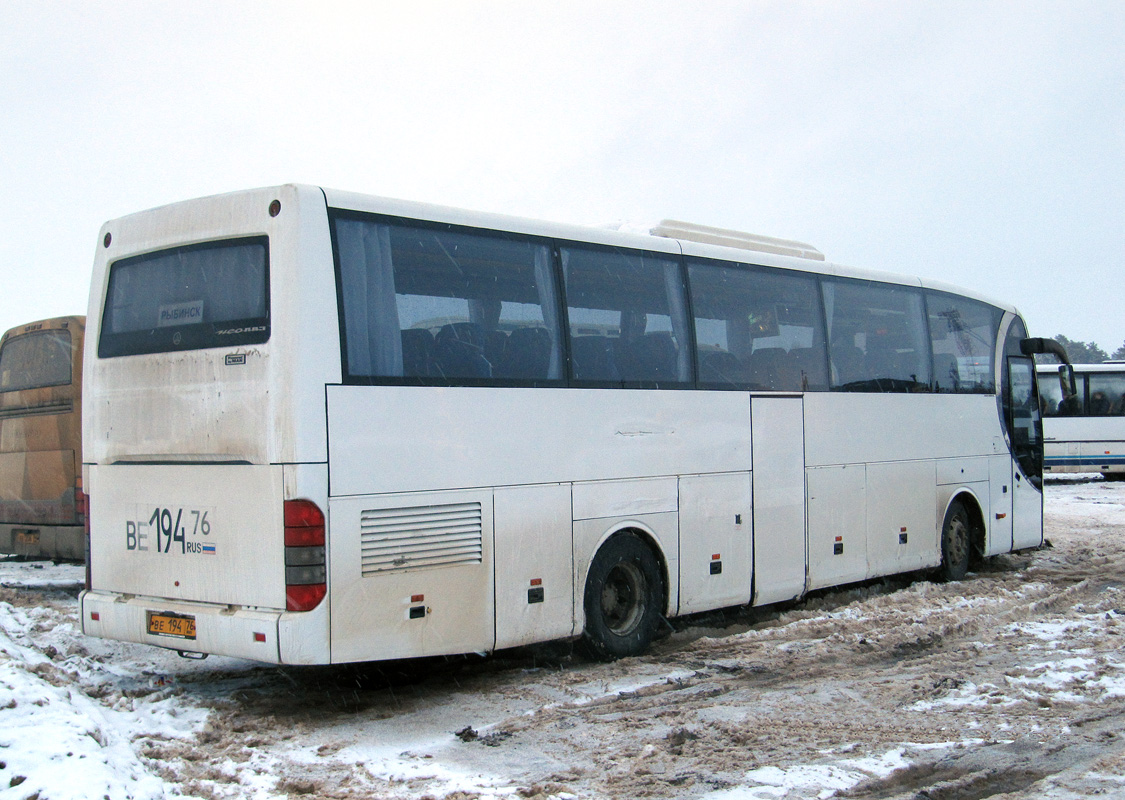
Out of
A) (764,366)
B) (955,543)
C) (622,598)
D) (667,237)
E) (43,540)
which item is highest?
(667,237)

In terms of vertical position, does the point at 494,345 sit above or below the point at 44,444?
above

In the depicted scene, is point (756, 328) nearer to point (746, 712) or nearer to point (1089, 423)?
point (746, 712)

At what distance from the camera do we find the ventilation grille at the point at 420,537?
680cm

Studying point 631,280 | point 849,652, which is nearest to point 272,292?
point 631,280

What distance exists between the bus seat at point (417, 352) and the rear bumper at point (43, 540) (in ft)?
20.4

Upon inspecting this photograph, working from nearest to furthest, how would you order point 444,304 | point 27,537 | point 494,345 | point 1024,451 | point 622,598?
point 444,304 → point 494,345 → point 622,598 → point 27,537 → point 1024,451

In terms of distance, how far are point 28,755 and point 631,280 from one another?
5.68m

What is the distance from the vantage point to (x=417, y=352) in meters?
7.18

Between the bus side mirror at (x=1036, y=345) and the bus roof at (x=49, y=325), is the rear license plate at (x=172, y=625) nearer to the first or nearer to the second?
the bus roof at (x=49, y=325)

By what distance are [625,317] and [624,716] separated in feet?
11.0

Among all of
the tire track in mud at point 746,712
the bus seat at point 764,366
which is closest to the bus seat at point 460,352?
the tire track in mud at point 746,712

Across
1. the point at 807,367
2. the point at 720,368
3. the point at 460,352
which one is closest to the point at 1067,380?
the point at 807,367

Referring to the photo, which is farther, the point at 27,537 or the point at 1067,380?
the point at 1067,380

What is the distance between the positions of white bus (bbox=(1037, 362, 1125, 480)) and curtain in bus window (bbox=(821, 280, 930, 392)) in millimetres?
19235
